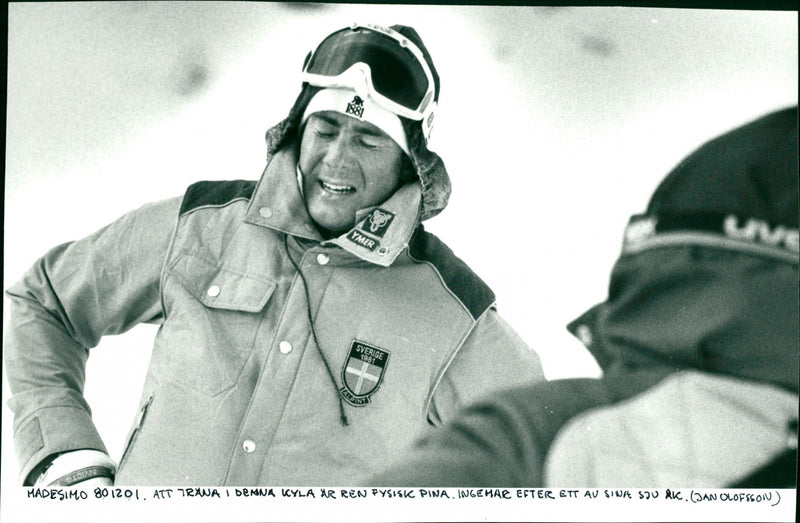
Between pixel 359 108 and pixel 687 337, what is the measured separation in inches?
42.7

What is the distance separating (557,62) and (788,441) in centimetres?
115

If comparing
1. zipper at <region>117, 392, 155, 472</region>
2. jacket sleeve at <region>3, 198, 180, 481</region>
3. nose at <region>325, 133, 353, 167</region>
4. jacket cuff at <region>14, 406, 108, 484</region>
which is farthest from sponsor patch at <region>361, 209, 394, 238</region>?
jacket cuff at <region>14, 406, 108, 484</region>

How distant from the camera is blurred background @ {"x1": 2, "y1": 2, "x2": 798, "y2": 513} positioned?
2.36 m

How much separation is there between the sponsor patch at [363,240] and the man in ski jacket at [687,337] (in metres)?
0.74

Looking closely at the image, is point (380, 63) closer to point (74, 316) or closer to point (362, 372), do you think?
point (362, 372)

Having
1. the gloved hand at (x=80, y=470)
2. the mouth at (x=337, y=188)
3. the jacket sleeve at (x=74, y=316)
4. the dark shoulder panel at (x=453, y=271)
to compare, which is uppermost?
the mouth at (x=337, y=188)

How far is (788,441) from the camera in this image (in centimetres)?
165

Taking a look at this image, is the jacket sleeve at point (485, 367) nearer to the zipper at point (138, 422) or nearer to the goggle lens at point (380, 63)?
the goggle lens at point (380, 63)

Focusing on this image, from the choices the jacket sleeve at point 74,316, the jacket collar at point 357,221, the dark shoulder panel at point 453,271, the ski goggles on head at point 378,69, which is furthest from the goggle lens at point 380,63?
the jacket sleeve at point 74,316

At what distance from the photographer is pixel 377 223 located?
2.28m

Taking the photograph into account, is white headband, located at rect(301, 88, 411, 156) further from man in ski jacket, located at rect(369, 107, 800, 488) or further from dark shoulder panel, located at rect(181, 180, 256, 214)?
man in ski jacket, located at rect(369, 107, 800, 488)

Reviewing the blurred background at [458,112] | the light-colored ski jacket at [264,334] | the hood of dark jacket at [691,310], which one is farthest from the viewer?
the blurred background at [458,112]

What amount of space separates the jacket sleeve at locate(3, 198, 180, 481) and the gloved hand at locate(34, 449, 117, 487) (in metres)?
0.02

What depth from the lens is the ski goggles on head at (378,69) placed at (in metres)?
2.24
